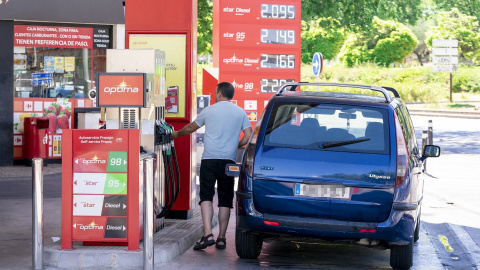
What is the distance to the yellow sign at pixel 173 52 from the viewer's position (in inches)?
401

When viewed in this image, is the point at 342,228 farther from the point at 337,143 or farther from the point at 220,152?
the point at 220,152

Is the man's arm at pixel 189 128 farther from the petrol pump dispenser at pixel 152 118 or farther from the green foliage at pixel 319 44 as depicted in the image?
the green foliage at pixel 319 44

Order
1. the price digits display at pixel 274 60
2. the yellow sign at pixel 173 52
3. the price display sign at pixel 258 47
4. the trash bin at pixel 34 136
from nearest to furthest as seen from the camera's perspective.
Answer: the yellow sign at pixel 173 52 < the trash bin at pixel 34 136 < the price display sign at pixel 258 47 < the price digits display at pixel 274 60

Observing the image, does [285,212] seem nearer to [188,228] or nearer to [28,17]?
[188,228]

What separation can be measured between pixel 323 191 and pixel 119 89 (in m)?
2.27

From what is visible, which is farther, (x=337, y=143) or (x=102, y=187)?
(x=102, y=187)

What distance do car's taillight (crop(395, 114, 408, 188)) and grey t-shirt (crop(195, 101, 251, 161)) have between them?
68.9 inches

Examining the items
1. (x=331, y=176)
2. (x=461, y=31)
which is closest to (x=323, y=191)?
(x=331, y=176)

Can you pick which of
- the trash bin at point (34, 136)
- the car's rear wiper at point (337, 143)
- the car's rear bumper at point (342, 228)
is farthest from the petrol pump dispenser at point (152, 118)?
the trash bin at point (34, 136)

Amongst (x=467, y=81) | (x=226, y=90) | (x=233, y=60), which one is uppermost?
(x=467, y=81)

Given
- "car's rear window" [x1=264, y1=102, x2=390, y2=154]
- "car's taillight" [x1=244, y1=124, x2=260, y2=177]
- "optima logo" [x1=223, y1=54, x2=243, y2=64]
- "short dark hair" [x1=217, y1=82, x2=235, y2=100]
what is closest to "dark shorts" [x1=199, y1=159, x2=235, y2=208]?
"short dark hair" [x1=217, y1=82, x2=235, y2=100]

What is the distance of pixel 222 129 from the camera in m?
8.91

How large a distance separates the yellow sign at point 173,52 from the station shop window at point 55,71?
801 centimetres

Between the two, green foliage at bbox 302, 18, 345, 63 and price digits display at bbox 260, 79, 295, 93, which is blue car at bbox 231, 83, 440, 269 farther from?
green foliage at bbox 302, 18, 345, 63
